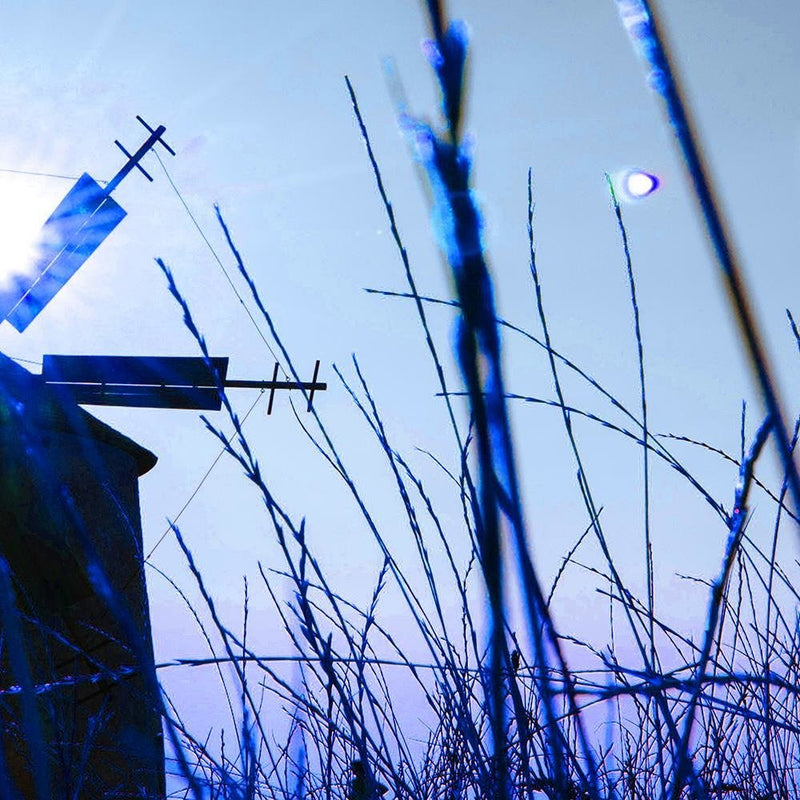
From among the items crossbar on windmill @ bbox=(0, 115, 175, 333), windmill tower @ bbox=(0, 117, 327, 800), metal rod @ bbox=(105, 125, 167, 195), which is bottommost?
windmill tower @ bbox=(0, 117, 327, 800)

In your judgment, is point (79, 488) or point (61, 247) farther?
point (61, 247)

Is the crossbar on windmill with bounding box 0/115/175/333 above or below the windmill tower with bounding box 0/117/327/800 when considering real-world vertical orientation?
above

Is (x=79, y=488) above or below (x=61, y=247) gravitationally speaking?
below

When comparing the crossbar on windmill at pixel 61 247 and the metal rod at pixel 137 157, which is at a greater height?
the metal rod at pixel 137 157

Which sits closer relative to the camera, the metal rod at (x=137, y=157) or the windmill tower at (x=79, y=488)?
the windmill tower at (x=79, y=488)

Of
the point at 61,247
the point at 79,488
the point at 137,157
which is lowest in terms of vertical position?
the point at 79,488

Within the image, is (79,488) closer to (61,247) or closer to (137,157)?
(61,247)

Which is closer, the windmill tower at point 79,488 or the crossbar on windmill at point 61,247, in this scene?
the windmill tower at point 79,488

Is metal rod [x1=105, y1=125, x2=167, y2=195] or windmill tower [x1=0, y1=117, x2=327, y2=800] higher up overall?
metal rod [x1=105, y1=125, x2=167, y2=195]

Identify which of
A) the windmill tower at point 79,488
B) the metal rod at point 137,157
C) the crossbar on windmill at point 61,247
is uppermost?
the metal rod at point 137,157

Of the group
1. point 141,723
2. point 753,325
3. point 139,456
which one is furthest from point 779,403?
point 139,456

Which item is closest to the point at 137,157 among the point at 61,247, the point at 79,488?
the point at 61,247

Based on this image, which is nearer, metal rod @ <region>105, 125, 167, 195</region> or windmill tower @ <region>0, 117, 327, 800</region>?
windmill tower @ <region>0, 117, 327, 800</region>

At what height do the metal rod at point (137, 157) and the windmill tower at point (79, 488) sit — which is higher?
the metal rod at point (137, 157)
